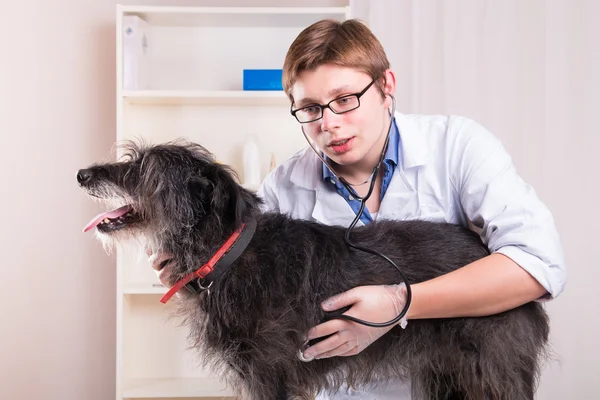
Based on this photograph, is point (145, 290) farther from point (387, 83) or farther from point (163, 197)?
point (387, 83)

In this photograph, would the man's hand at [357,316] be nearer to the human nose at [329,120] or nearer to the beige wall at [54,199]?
the human nose at [329,120]

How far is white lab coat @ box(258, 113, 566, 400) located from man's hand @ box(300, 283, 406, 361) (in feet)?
1.06

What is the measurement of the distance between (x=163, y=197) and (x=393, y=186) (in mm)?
714

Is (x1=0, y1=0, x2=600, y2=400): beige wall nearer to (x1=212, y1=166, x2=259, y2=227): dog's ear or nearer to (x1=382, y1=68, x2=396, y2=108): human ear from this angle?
(x1=382, y1=68, x2=396, y2=108): human ear

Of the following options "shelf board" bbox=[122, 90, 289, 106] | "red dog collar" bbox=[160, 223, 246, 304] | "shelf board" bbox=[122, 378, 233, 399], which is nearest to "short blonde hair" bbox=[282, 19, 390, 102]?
"red dog collar" bbox=[160, 223, 246, 304]

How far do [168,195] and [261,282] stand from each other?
0.34 m

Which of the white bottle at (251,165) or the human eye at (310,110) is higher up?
the human eye at (310,110)

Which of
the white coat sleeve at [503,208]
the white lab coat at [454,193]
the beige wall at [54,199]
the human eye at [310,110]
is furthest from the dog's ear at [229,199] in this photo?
the beige wall at [54,199]

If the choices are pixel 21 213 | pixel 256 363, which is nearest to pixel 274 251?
pixel 256 363

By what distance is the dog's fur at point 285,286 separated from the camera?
152 cm

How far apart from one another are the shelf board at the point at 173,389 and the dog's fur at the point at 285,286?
169 centimetres

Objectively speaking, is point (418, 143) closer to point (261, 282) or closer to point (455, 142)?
point (455, 142)

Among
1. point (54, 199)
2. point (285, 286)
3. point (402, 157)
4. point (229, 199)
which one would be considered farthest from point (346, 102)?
point (54, 199)

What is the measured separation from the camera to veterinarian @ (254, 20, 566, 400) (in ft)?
5.03
